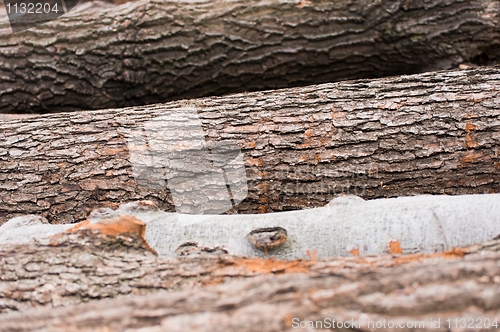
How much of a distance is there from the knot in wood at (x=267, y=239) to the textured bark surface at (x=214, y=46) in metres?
1.59

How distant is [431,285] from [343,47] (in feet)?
6.61

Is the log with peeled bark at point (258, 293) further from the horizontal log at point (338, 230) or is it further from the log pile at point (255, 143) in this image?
the horizontal log at point (338, 230)

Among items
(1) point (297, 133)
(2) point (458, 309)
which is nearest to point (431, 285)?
(2) point (458, 309)

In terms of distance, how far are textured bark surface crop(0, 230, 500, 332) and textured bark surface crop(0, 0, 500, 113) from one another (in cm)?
175

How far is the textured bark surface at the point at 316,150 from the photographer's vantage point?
1.75 meters

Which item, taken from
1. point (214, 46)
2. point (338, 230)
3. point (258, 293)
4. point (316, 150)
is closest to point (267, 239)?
point (338, 230)

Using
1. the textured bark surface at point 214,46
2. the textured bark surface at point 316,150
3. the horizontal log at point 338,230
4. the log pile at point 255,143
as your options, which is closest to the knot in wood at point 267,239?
the horizontal log at point 338,230

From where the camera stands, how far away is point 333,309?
2.92 feet

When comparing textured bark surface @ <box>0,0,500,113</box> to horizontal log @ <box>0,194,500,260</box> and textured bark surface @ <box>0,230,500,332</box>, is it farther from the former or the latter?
textured bark surface @ <box>0,230,500,332</box>

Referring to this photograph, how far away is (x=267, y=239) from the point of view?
4.30ft

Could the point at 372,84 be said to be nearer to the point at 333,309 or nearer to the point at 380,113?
the point at 380,113

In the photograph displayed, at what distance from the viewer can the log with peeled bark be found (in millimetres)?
879

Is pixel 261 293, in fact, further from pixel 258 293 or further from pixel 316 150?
pixel 316 150

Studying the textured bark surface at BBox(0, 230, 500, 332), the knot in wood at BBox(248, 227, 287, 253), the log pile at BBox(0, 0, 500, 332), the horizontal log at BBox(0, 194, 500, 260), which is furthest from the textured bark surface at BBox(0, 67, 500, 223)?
the textured bark surface at BBox(0, 230, 500, 332)
